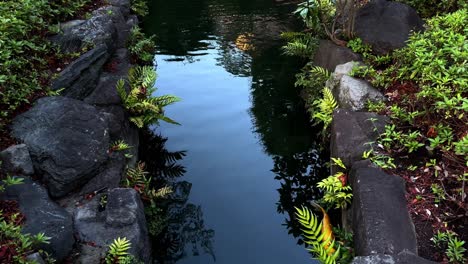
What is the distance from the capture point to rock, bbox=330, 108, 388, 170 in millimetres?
6352

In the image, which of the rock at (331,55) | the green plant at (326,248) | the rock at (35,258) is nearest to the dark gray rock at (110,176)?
the rock at (35,258)

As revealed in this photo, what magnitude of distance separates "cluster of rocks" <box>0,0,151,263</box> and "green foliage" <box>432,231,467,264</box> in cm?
375

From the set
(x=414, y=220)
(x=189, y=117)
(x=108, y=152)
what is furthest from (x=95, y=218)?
(x=189, y=117)

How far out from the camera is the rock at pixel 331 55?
9.55 metres

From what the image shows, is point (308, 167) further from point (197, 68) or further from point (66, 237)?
point (197, 68)

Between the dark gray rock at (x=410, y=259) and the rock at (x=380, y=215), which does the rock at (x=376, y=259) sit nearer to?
the dark gray rock at (x=410, y=259)

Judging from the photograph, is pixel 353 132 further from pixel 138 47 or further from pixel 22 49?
pixel 138 47

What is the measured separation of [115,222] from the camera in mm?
5508

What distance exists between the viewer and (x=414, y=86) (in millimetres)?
7254

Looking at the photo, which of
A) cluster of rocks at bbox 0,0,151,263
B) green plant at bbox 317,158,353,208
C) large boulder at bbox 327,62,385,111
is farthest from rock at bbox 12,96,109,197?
large boulder at bbox 327,62,385,111

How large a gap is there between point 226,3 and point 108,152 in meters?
16.0

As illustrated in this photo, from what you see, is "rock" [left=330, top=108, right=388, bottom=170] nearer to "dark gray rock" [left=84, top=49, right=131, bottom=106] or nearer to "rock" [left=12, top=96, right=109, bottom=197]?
"rock" [left=12, top=96, right=109, bottom=197]

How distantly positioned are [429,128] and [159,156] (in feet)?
17.9

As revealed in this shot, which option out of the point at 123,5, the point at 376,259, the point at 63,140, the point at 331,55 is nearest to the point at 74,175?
the point at 63,140
